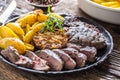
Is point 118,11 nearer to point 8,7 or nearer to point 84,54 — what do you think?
point 84,54

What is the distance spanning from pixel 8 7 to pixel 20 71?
0.61m

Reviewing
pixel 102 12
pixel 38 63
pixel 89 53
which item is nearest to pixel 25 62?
pixel 38 63

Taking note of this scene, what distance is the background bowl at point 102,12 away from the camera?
68.1 inches

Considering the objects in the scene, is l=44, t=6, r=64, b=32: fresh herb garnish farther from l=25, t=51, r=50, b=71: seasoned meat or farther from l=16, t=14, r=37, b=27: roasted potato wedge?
l=25, t=51, r=50, b=71: seasoned meat

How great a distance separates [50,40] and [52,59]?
0.61 feet

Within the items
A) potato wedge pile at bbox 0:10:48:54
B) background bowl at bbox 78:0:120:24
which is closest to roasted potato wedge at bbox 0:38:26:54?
potato wedge pile at bbox 0:10:48:54

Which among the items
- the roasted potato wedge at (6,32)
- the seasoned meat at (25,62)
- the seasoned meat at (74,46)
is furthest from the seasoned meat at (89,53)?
the roasted potato wedge at (6,32)

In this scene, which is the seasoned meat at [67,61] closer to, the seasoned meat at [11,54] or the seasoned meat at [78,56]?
the seasoned meat at [78,56]

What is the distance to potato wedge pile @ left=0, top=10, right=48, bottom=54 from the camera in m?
1.41

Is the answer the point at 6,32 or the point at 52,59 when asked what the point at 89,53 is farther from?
the point at 6,32

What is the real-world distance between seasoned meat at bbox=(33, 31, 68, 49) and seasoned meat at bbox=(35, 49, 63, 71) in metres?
0.08

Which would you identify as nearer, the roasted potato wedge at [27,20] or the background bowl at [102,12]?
the roasted potato wedge at [27,20]

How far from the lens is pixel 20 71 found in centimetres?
138

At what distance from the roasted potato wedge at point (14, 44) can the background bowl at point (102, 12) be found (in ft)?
1.92
